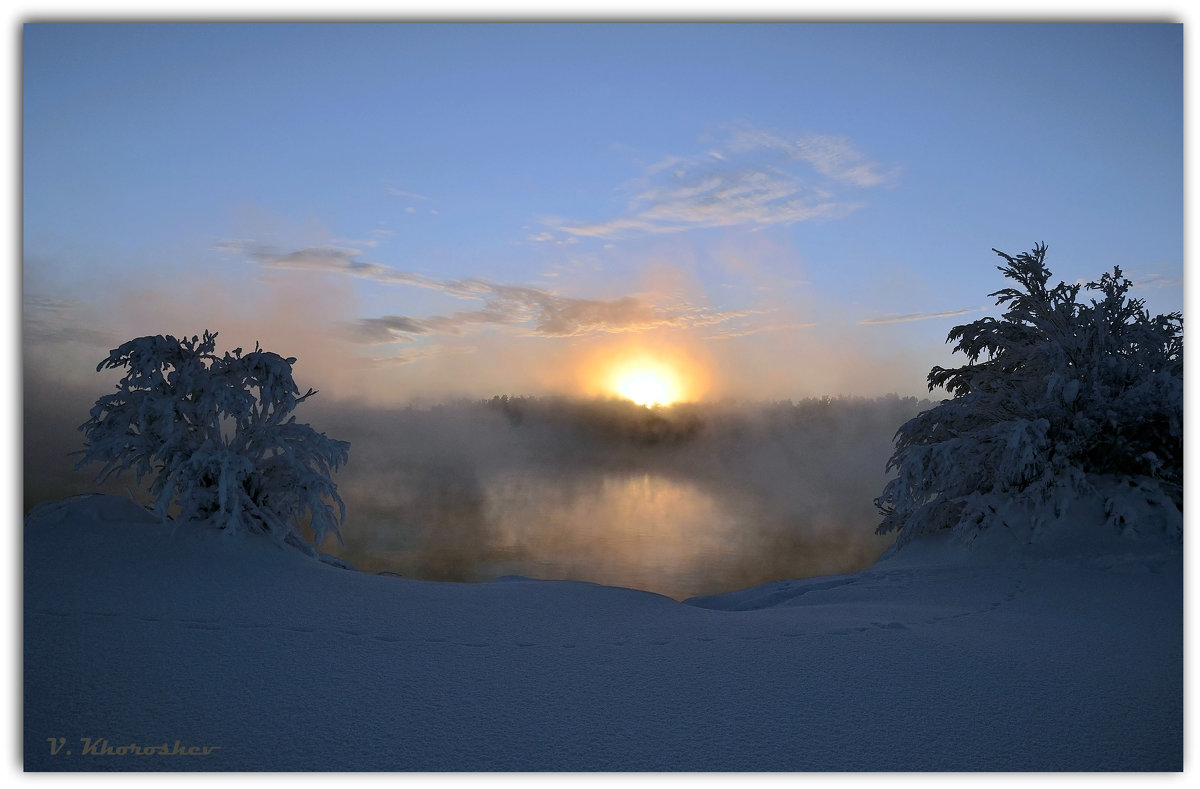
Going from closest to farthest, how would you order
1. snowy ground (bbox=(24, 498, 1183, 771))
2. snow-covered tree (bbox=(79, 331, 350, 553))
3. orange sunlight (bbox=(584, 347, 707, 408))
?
snowy ground (bbox=(24, 498, 1183, 771))
snow-covered tree (bbox=(79, 331, 350, 553))
orange sunlight (bbox=(584, 347, 707, 408))

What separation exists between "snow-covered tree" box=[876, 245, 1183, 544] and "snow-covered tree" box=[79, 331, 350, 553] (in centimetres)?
801

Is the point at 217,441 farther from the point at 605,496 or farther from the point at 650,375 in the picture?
the point at 605,496

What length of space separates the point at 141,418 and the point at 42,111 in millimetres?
3643

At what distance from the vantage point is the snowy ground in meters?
3.57

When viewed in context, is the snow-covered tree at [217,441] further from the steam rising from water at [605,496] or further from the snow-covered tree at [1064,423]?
the snow-covered tree at [1064,423]

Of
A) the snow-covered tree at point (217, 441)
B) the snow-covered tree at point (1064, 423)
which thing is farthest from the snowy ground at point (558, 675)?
the snow-covered tree at point (1064, 423)

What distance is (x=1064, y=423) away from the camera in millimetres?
8641

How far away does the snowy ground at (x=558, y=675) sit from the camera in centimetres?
357

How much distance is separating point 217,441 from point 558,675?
593cm

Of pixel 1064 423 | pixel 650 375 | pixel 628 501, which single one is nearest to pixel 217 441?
pixel 650 375

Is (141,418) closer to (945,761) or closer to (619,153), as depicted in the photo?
(619,153)

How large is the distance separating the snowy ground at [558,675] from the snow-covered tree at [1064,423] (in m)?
1.79

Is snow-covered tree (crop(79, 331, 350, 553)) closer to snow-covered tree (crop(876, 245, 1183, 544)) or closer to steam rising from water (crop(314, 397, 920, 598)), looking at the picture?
steam rising from water (crop(314, 397, 920, 598))

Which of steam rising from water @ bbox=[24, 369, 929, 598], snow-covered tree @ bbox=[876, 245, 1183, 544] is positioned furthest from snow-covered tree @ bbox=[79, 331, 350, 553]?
snow-covered tree @ bbox=[876, 245, 1183, 544]
